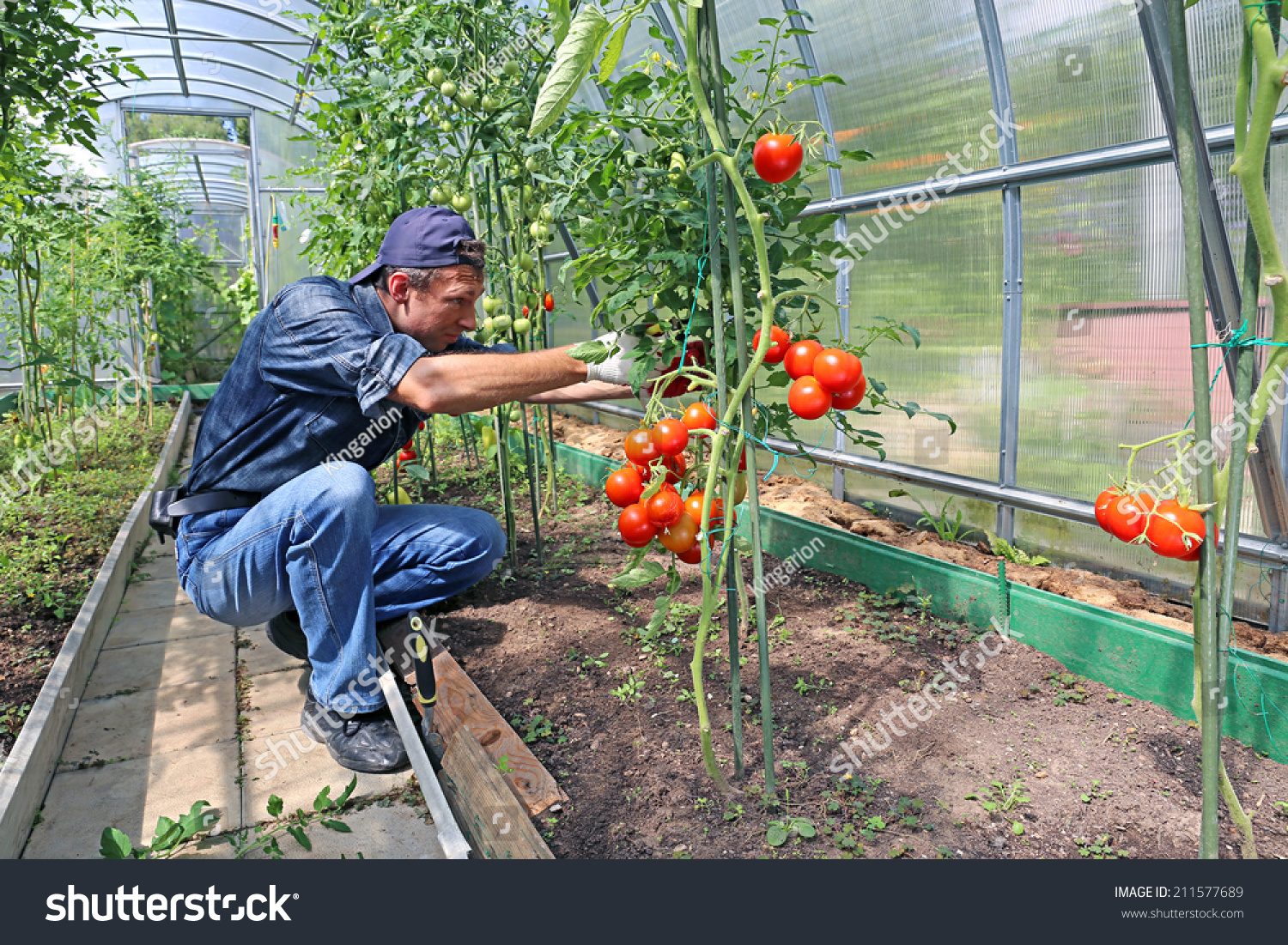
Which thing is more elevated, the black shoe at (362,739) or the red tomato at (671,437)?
the red tomato at (671,437)

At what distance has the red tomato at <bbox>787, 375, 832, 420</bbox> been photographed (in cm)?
138

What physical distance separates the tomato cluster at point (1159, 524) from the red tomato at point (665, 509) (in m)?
0.69

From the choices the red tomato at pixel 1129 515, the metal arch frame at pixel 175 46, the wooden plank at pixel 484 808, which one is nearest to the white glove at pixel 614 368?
the wooden plank at pixel 484 808

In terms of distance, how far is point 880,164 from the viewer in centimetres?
339

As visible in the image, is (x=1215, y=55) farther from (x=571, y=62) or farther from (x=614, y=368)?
(x=571, y=62)

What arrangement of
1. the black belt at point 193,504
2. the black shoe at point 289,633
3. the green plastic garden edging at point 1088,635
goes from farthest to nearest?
the black shoe at point 289,633
the black belt at point 193,504
the green plastic garden edging at point 1088,635

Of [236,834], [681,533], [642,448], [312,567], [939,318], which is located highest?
[939,318]

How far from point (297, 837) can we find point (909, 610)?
5.86ft

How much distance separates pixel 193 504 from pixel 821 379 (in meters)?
1.78

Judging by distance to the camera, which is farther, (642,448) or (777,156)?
(642,448)

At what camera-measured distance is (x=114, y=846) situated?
5.40ft

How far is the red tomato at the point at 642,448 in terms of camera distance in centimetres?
151

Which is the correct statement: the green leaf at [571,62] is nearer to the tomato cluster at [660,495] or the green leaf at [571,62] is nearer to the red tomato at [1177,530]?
the tomato cluster at [660,495]

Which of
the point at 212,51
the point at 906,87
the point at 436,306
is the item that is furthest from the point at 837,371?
the point at 212,51
